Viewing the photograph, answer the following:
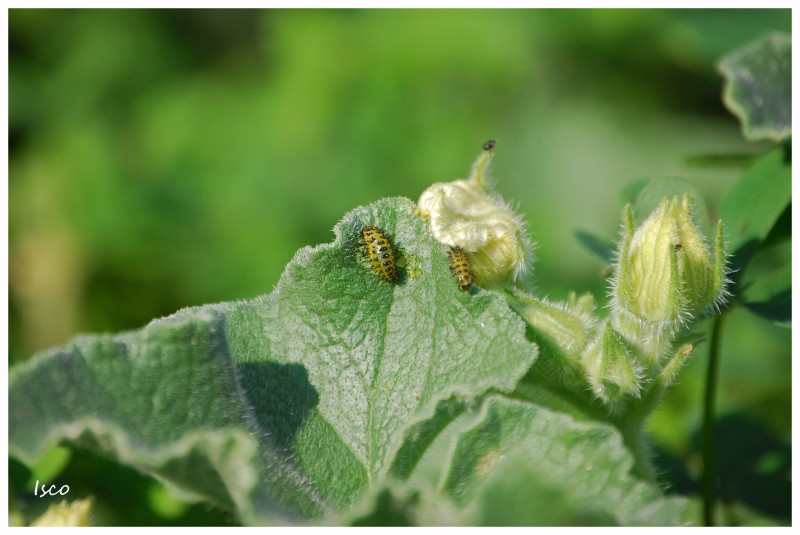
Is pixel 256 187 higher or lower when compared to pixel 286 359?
higher

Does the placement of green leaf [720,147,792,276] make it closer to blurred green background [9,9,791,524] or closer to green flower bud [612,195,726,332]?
green flower bud [612,195,726,332]

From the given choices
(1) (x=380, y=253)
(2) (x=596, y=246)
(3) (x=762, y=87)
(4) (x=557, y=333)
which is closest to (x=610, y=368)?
(4) (x=557, y=333)

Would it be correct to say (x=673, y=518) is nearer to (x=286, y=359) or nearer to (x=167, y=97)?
(x=286, y=359)

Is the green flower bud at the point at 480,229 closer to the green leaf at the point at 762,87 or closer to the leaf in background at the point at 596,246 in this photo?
the leaf in background at the point at 596,246

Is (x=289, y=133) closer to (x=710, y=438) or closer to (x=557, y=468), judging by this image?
(x=710, y=438)

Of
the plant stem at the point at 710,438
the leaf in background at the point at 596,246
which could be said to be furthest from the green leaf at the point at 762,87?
the plant stem at the point at 710,438
